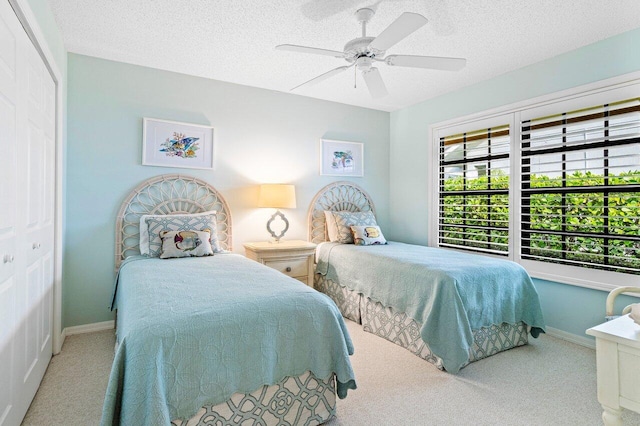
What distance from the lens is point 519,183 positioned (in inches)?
137

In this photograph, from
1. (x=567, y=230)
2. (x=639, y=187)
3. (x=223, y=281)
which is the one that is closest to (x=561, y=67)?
(x=639, y=187)

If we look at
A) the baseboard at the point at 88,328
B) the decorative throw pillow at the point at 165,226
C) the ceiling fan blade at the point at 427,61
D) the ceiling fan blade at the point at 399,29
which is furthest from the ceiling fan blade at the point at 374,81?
the baseboard at the point at 88,328

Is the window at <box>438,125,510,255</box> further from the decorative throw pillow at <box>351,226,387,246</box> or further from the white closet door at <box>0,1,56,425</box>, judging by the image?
the white closet door at <box>0,1,56,425</box>

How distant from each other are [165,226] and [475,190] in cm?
325

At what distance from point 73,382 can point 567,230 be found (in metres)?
3.99

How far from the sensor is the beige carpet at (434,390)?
196cm

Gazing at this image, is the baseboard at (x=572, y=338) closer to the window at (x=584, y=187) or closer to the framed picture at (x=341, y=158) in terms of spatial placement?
the window at (x=584, y=187)

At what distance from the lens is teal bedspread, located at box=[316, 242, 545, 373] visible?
8.14ft

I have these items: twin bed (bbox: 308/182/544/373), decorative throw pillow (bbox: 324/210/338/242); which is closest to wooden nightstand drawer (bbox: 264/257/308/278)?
twin bed (bbox: 308/182/544/373)

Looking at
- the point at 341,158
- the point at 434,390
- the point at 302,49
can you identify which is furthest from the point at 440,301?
the point at 341,158

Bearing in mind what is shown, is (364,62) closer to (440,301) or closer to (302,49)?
(302,49)

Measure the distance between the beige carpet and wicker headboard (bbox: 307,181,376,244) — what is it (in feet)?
5.90

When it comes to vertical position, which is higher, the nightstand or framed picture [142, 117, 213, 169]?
framed picture [142, 117, 213, 169]

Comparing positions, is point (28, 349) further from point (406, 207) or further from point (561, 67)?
point (561, 67)
